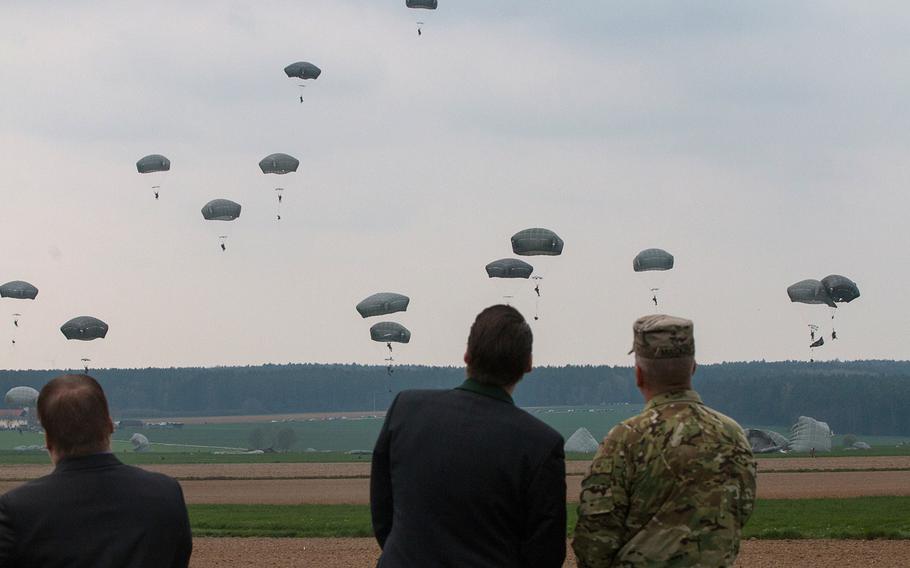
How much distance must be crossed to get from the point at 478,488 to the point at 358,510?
107 ft

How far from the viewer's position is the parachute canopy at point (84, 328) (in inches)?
2363

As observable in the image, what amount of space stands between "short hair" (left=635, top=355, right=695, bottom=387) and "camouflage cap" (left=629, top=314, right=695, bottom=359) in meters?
0.02

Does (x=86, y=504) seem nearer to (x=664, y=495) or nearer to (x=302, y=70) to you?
(x=664, y=495)

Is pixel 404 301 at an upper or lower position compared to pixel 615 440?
upper

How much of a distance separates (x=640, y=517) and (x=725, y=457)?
40 cm

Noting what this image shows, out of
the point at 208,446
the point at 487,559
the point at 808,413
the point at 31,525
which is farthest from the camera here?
the point at 808,413

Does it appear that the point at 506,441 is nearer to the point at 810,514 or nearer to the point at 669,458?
the point at 669,458

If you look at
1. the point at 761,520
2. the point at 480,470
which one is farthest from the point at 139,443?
the point at 480,470

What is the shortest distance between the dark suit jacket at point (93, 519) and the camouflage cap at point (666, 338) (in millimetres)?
1815

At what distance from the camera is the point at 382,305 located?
56094mm

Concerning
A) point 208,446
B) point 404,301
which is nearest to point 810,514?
point 404,301

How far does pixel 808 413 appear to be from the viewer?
174 m

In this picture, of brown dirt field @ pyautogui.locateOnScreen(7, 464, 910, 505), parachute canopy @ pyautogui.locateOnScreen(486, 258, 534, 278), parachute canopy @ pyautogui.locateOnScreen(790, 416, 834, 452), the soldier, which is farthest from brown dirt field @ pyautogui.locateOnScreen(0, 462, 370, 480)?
the soldier

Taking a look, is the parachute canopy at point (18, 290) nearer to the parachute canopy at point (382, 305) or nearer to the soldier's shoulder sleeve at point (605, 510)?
the parachute canopy at point (382, 305)
